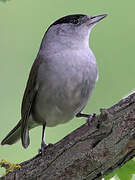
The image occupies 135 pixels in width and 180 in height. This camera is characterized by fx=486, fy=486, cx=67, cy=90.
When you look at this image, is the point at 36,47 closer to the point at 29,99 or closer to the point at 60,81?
the point at 29,99

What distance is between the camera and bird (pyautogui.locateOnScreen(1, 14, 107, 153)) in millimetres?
4668

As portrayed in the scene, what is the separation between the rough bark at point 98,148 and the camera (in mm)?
3611

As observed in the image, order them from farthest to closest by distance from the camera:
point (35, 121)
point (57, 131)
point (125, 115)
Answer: point (57, 131) < point (35, 121) < point (125, 115)

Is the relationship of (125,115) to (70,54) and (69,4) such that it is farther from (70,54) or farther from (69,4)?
(69,4)

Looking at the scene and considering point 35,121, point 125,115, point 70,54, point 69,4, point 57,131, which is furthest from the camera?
point 69,4

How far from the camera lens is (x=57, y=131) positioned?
Result: 7.03 metres

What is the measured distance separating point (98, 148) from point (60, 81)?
1168mm

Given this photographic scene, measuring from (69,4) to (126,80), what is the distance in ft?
5.17

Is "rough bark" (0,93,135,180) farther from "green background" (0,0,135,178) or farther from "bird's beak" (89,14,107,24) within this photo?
"green background" (0,0,135,178)

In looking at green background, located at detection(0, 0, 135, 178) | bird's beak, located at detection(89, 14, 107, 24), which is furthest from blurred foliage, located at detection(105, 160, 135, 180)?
green background, located at detection(0, 0, 135, 178)

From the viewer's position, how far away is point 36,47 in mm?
7824

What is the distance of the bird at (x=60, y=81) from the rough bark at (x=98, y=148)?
723 mm

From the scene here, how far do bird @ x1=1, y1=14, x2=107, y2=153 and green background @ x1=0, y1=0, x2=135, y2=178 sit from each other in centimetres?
193

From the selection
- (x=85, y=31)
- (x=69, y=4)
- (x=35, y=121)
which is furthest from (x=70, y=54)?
(x=69, y=4)
